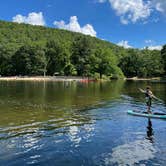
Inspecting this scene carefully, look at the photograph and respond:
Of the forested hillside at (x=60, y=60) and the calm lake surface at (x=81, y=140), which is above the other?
the forested hillside at (x=60, y=60)

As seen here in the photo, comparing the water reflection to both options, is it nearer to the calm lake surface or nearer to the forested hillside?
the calm lake surface

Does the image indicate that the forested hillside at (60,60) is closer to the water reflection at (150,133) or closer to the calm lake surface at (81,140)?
the calm lake surface at (81,140)

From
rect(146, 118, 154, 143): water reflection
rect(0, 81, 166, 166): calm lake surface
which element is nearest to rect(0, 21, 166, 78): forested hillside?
rect(0, 81, 166, 166): calm lake surface

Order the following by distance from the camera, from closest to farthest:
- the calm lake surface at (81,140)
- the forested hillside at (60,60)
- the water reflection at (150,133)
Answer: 1. the calm lake surface at (81,140)
2. the water reflection at (150,133)
3. the forested hillside at (60,60)

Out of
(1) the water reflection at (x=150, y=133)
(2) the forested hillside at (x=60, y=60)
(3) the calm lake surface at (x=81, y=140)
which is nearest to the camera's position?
(3) the calm lake surface at (x=81, y=140)

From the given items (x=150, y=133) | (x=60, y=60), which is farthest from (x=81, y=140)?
(x=60, y=60)

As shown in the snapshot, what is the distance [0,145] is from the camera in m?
17.7

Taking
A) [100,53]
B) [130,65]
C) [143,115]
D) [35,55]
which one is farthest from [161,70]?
[143,115]

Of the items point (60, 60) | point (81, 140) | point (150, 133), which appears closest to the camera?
point (81, 140)

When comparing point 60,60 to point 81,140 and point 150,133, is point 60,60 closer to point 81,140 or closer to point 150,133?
point 150,133

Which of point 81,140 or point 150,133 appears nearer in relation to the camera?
point 81,140

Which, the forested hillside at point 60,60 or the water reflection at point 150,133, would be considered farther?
the forested hillside at point 60,60

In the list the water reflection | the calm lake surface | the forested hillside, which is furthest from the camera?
the forested hillside

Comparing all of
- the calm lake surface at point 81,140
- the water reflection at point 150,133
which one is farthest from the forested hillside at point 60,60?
the water reflection at point 150,133
